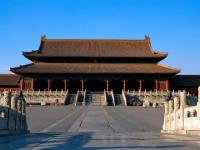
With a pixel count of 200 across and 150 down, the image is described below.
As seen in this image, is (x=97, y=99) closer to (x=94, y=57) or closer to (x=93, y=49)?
(x=94, y=57)

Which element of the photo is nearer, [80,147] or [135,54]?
[80,147]

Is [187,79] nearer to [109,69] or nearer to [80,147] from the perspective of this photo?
[109,69]

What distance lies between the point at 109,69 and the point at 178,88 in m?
10.5

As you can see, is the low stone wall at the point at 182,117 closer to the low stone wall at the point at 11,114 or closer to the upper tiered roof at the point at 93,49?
the low stone wall at the point at 11,114

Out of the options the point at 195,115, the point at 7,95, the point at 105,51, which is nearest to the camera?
the point at 195,115

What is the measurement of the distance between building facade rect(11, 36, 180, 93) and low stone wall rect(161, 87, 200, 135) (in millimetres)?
44133

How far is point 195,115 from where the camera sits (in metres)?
15.8

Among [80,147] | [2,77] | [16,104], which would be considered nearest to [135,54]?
[2,77]

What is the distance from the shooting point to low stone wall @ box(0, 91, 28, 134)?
1634 cm

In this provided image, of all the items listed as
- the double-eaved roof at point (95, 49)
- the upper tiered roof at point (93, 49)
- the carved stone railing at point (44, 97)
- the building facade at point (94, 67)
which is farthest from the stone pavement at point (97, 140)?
the double-eaved roof at point (95, 49)

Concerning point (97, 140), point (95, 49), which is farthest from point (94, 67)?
point (97, 140)

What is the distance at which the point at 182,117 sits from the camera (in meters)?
17.3

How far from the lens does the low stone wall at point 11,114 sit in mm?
16344

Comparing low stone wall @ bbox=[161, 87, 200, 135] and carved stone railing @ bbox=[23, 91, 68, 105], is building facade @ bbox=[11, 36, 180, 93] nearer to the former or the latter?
carved stone railing @ bbox=[23, 91, 68, 105]
